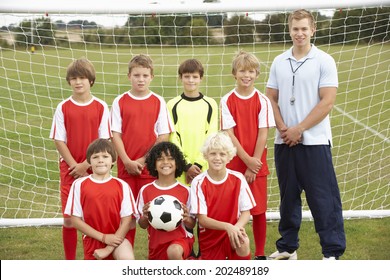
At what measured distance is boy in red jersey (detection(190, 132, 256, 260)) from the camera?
12.8 feet

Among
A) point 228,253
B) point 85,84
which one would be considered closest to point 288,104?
point 228,253

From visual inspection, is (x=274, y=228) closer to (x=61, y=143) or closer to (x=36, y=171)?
(x=61, y=143)

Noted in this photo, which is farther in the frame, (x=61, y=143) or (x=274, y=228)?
(x=274, y=228)

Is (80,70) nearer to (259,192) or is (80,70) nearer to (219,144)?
(219,144)

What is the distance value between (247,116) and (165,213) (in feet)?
3.14

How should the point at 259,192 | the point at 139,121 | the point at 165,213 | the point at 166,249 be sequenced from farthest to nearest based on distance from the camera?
the point at 259,192 → the point at 139,121 → the point at 166,249 → the point at 165,213

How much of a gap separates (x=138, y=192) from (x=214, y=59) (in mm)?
14697

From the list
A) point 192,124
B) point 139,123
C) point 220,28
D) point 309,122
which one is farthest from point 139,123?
point 220,28

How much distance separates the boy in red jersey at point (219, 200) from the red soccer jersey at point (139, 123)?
0.45m

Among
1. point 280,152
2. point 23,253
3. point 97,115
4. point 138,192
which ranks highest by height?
point 97,115

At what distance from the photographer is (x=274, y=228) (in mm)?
5309

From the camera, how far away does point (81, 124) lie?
4.17 metres

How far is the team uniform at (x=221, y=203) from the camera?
3945mm

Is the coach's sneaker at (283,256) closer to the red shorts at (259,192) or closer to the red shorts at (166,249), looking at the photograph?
the red shorts at (259,192)
